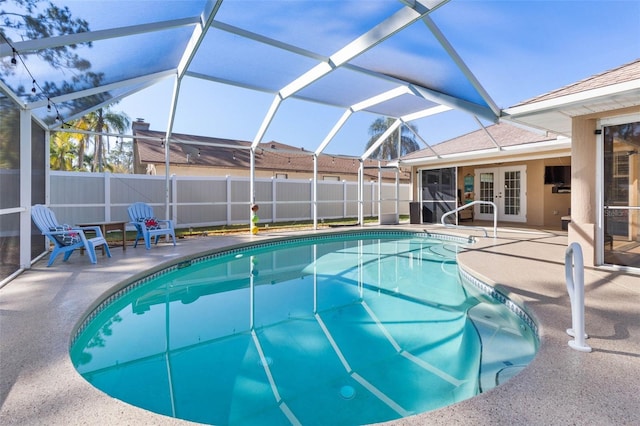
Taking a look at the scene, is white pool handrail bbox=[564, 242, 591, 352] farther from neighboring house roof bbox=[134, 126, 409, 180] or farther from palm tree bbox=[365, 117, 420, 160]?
neighboring house roof bbox=[134, 126, 409, 180]

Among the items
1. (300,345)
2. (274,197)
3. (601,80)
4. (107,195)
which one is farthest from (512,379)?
(274,197)

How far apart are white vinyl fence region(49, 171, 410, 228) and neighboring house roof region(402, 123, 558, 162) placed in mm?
2442

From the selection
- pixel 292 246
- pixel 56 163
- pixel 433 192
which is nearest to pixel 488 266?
pixel 292 246

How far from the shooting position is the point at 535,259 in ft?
21.3

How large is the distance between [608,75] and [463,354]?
202 inches

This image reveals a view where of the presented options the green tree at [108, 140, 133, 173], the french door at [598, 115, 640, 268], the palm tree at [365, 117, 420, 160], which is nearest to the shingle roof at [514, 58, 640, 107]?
the french door at [598, 115, 640, 268]

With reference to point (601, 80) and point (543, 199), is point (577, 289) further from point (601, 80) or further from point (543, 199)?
point (543, 199)

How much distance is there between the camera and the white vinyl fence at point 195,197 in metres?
10.6

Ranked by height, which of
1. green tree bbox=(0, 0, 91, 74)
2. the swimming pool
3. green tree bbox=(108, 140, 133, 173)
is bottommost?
the swimming pool

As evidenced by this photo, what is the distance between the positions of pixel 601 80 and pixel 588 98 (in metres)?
0.52

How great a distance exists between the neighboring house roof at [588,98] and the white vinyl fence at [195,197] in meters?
7.30

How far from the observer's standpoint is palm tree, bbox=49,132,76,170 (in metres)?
18.4

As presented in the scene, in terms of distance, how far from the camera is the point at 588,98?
16.6ft

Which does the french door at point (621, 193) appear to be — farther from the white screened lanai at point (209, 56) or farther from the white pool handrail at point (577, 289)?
the white pool handrail at point (577, 289)
